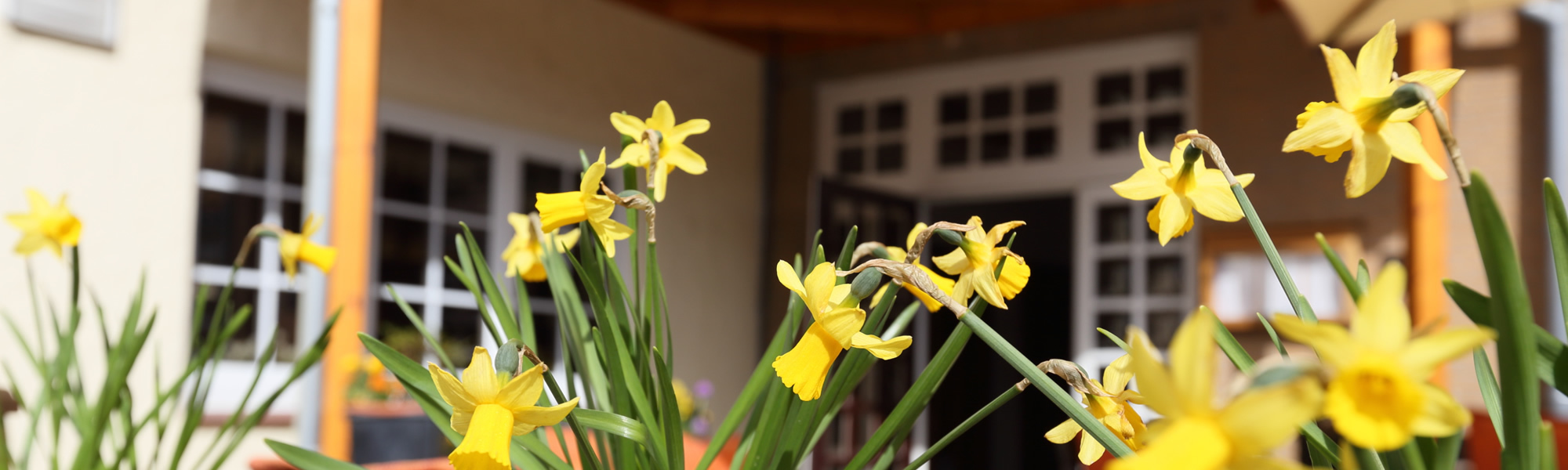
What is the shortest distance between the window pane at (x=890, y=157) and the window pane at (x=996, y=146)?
1.55ft

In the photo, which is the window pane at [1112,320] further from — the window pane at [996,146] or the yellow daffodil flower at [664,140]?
the yellow daffodil flower at [664,140]

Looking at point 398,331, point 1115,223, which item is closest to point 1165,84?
point 1115,223

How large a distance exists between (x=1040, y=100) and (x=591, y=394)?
5.10m

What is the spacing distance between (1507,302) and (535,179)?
5.08 metres

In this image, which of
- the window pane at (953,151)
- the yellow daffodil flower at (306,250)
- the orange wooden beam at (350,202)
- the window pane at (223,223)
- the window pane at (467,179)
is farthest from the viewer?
the window pane at (953,151)

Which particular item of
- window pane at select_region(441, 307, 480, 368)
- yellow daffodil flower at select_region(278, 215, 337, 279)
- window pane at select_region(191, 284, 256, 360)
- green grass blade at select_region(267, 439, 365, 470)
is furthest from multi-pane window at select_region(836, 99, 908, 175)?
green grass blade at select_region(267, 439, 365, 470)

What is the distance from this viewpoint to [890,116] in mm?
6098

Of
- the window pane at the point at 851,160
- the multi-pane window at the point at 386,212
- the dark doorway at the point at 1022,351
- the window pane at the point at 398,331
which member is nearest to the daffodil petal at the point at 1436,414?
the multi-pane window at the point at 386,212

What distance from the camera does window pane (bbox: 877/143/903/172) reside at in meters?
6.05

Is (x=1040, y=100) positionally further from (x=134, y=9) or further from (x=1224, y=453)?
(x=1224, y=453)

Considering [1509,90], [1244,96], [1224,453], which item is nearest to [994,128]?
[1244,96]

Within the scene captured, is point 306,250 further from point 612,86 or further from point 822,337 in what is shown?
point 612,86

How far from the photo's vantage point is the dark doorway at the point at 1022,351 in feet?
22.0

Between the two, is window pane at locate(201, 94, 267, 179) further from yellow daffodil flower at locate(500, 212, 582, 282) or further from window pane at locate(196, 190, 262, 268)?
yellow daffodil flower at locate(500, 212, 582, 282)
